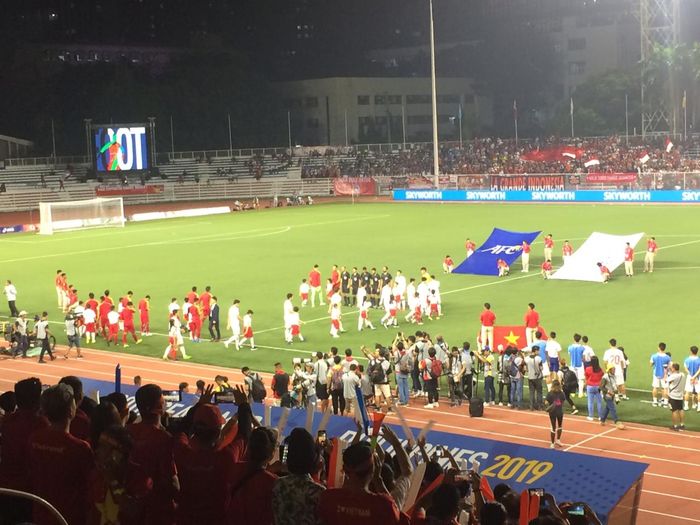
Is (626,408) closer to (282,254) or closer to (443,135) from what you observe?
(282,254)

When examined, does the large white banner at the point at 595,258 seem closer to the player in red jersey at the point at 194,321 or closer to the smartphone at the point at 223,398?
the player in red jersey at the point at 194,321

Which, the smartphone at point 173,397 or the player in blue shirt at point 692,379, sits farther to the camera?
the player in blue shirt at point 692,379

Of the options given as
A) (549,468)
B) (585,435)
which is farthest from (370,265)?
(549,468)

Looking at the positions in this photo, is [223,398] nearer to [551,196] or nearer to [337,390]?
[337,390]

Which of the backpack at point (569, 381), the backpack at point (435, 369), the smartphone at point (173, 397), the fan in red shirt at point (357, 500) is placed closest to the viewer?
the fan in red shirt at point (357, 500)

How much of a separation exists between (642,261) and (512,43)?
297 feet

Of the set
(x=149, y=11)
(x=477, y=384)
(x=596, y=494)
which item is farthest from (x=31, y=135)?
(x=596, y=494)

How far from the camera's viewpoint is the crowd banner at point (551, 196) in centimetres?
7069

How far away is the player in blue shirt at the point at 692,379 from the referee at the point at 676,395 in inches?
41.7

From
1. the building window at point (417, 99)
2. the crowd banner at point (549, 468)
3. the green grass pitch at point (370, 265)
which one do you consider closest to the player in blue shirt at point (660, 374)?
the green grass pitch at point (370, 265)

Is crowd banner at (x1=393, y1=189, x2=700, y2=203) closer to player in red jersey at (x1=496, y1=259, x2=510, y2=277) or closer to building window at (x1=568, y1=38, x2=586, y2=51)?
player in red jersey at (x1=496, y1=259, x2=510, y2=277)

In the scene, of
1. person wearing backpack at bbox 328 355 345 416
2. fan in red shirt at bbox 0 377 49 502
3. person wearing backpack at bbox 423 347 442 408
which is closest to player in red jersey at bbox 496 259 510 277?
person wearing backpack at bbox 423 347 442 408

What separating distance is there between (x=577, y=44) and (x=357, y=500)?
122524 millimetres

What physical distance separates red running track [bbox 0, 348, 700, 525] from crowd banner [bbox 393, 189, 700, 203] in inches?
2012
